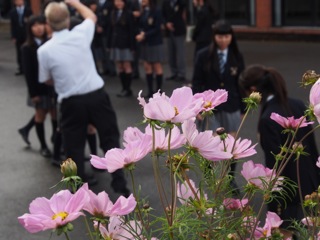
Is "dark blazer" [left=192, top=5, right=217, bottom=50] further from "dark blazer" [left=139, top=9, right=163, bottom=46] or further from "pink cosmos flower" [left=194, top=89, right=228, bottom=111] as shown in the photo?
"pink cosmos flower" [left=194, top=89, right=228, bottom=111]

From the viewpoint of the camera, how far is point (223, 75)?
655 cm

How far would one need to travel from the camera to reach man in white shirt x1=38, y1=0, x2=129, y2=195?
591 centimetres

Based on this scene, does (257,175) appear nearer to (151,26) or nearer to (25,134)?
(25,134)

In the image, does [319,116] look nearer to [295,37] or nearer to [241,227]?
[241,227]

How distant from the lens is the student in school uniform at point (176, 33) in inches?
496

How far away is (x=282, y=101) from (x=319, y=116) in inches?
123

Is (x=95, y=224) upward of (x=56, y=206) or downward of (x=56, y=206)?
downward

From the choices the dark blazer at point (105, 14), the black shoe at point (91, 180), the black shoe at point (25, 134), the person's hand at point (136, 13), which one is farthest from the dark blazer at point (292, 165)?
the dark blazer at point (105, 14)

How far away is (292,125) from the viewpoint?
66.5 inches

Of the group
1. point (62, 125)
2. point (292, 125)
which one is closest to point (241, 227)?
point (292, 125)

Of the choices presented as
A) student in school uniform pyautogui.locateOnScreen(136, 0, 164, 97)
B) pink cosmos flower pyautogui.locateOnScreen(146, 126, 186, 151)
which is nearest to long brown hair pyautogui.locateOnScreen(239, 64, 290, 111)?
pink cosmos flower pyautogui.locateOnScreen(146, 126, 186, 151)

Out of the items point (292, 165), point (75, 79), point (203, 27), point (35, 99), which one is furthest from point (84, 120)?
point (203, 27)

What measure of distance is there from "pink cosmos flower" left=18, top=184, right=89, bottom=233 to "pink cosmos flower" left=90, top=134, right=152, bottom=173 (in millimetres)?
113

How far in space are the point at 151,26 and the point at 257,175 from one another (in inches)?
393
